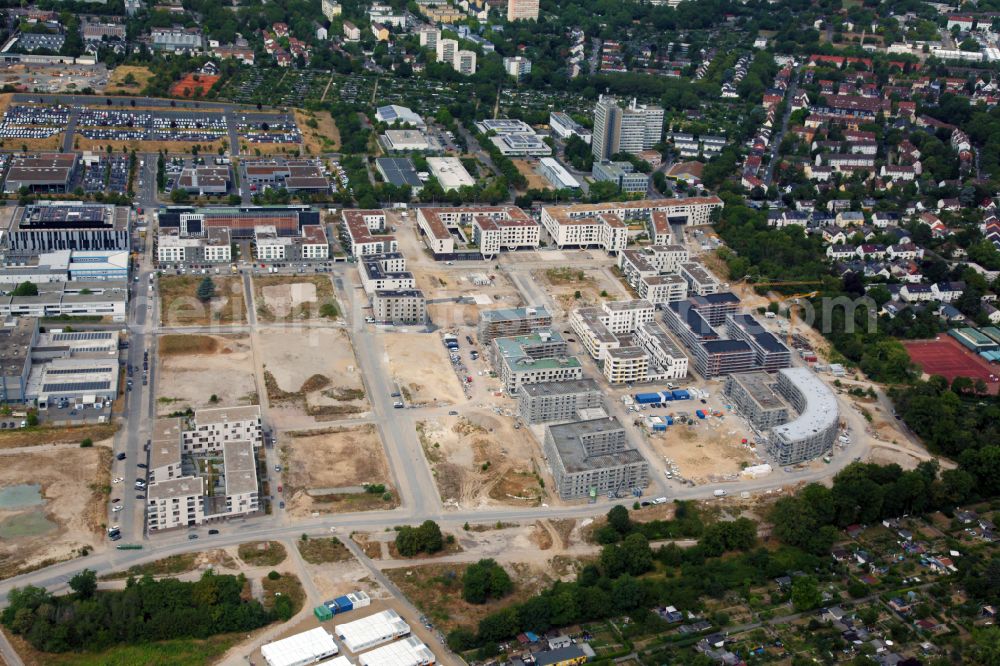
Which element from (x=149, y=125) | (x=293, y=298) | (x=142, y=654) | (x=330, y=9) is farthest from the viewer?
(x=330, y=9)

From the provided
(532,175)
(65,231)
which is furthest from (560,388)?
(532,175)

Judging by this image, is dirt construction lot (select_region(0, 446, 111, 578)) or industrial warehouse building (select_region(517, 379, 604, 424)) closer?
dirt construction lot (select_region(0, 446, 111, 578))

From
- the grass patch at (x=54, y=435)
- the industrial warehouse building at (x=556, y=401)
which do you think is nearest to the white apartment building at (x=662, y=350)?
the industrial warehouse building at (x=556, y=401)

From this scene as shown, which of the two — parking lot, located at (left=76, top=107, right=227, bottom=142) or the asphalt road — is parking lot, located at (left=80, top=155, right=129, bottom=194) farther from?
the asphalt road

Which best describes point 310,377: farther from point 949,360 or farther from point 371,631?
point 949,360

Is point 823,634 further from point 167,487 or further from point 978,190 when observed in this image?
point 978,190

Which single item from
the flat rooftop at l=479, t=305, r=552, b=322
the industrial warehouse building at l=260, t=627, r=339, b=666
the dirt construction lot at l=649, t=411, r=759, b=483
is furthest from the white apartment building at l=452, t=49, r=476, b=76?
the industrial warehouse building at l=260, t=627, r=339, b=666

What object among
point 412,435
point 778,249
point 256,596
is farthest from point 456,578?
point 778,249
